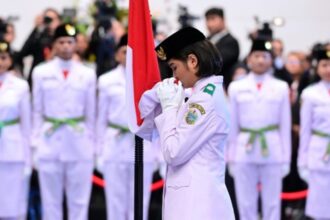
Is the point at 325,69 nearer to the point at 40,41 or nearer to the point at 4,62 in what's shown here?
the point at 4,62

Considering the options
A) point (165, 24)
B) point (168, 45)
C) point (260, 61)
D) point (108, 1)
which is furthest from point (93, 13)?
point (168, 45)

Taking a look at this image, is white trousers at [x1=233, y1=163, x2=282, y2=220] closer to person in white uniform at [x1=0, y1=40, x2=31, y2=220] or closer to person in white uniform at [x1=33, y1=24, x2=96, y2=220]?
person in white uniform at [x1=33, y1=24, x2=96, y2=220]

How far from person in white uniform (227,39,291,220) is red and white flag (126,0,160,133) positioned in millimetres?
3609

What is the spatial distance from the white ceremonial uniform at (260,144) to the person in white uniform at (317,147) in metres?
0.15

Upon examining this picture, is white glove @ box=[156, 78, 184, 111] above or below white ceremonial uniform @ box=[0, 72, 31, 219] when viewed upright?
above

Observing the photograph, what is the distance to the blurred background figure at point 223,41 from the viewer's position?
1128 centimetres

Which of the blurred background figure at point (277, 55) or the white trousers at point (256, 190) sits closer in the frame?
the white trousers at point (256, 190)

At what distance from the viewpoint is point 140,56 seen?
6238 mm

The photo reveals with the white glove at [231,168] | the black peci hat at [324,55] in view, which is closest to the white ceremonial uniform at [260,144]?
the white glove at [231,168]

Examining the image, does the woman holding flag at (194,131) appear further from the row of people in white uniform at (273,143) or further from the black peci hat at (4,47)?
the row of people in white uniform at (273,143)

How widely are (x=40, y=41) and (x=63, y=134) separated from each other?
2.07 meters

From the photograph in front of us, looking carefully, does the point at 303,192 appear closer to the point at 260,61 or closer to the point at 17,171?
the point at 260,61

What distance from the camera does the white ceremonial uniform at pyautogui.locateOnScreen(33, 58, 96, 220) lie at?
945 cm

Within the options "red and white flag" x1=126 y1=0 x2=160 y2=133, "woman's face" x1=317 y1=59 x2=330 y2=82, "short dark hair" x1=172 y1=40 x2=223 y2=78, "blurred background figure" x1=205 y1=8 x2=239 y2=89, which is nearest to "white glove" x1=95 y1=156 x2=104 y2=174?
"blurred background figure" x1=205 y1=8 x2=239 y2=89
